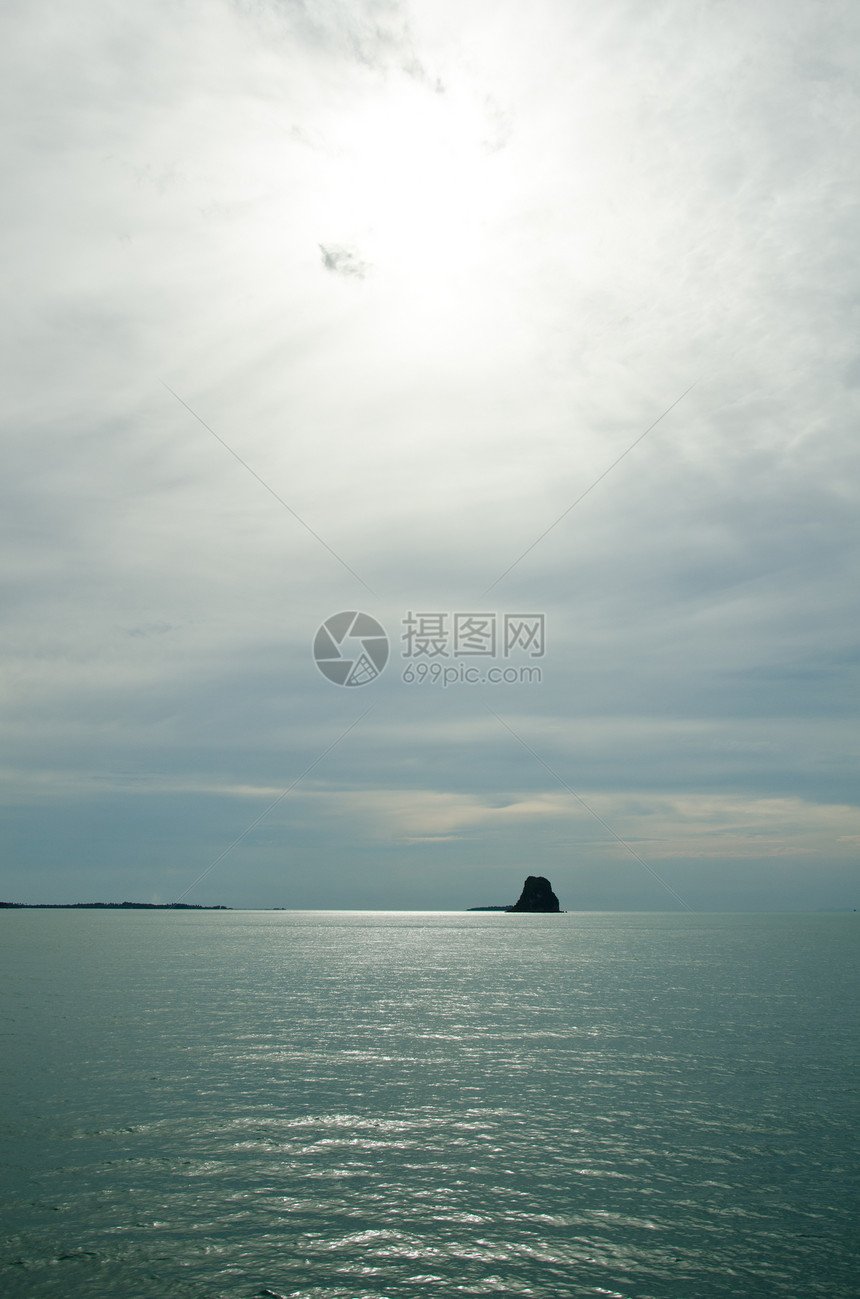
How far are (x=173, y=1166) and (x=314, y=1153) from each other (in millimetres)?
5106

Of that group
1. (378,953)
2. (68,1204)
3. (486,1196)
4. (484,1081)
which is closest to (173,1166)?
(68,1204)

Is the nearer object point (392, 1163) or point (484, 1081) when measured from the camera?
point (392, 1163)

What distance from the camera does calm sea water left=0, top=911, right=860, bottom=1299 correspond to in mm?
21547

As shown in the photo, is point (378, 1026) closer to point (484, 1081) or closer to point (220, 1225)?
point (484, 1081)

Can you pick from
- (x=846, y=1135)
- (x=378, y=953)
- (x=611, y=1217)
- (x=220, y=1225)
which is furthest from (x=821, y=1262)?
(x=378, y=953)

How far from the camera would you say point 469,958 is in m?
146

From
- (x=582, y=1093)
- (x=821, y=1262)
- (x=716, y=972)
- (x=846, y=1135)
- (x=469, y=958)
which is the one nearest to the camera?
(x=821, y=1262)

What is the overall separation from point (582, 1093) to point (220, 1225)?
22.1 metres

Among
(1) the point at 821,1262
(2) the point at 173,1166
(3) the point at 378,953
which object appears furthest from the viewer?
(3) the point at 378,953

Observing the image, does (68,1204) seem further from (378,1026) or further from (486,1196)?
(378,1026)

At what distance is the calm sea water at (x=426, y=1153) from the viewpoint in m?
21.5

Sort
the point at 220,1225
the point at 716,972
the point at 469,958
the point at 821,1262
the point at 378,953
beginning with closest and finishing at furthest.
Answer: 1. the point at 821,1262
2. the point at 220,1225
3. the point at 716,972
4. the point at 469,958
5. the point at 378,953

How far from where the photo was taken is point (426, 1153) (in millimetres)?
30641

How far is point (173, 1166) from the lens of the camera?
95.1ft
